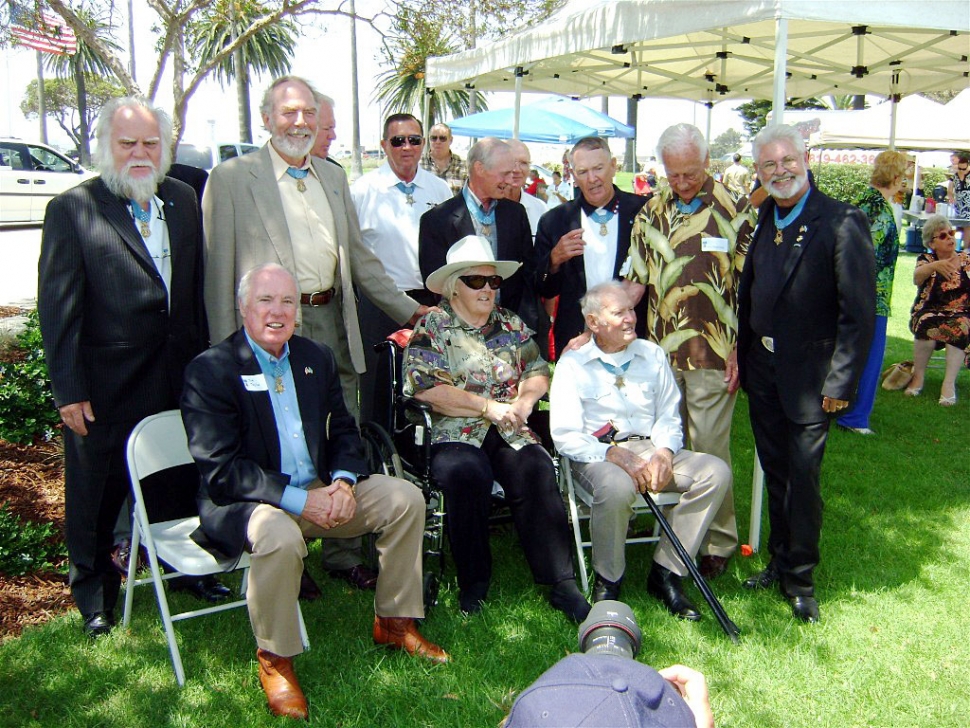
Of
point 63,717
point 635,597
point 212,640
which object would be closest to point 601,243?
point 635,597

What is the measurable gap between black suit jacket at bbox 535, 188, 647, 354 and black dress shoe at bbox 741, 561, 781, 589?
153 cm

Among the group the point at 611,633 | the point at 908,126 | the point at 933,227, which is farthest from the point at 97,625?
the point at 908,126

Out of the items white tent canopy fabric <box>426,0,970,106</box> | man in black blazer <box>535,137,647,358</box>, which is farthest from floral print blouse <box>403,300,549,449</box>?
white tent canopy fabric <box>426,0,970,106</box>

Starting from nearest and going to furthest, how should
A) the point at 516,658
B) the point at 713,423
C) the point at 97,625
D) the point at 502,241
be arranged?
the point at 516,658, the point at 97,625, the point at 713,423, the point at 502,241

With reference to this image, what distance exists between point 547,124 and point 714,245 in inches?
443

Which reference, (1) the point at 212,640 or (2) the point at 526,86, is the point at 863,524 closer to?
(1) the point at 212,640

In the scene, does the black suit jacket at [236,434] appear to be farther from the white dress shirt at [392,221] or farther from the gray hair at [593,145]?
the gray hair at [593,145]

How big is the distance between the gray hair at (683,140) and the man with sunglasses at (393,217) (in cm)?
166

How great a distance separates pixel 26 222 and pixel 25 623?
57.1ft

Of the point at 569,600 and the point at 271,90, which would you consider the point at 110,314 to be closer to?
the point at 271,90

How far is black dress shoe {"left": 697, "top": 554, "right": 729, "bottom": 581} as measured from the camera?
413 centimetres

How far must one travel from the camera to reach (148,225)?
352cm

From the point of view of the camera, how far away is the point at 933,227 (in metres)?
7.36

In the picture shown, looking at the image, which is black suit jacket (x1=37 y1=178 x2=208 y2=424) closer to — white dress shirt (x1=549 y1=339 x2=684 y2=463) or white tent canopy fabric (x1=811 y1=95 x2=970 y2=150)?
white dress shirt (x1=549 y1=339 x2=684 y2=463)
